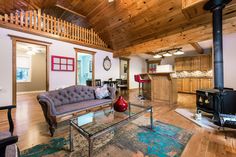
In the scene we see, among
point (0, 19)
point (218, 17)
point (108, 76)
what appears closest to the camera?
point (218, 17)

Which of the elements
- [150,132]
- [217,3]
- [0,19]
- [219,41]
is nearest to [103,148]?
[150,132]

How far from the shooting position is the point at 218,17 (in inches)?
104

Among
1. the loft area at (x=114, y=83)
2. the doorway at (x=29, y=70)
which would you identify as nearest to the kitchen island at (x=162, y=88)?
the loft area at (x=114, y=83)

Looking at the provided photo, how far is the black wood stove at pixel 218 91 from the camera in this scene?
2.51 m

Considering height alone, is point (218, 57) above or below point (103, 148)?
above

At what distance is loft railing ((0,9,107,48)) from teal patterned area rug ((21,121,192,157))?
13.0 ft

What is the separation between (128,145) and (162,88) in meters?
3.20

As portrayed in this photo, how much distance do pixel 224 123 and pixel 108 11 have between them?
448 centimetres

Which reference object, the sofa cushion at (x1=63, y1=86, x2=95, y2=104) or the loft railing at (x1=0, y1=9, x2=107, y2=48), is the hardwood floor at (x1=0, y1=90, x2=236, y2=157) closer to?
the sofa cushion at (x1=63, y1=86, x2=95, y2=104)

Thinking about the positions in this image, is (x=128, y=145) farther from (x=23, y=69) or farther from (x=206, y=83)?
(x=23, y=69)

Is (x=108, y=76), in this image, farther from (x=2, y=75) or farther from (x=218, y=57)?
(x=218, y=57)

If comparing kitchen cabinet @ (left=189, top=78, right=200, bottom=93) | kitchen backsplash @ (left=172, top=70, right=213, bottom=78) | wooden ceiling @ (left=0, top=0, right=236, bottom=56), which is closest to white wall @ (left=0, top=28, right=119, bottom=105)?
wooden ceiling @ (left=0, top=0, right=236, bottom=56)

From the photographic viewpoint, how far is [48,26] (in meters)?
A: 4.40

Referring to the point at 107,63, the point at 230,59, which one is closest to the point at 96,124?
the point at 230,59
